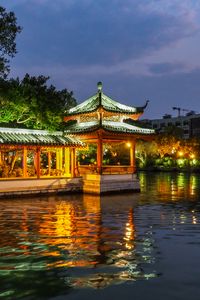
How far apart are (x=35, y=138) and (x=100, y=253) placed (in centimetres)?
1534

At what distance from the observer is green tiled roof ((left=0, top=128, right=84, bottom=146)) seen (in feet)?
74.4

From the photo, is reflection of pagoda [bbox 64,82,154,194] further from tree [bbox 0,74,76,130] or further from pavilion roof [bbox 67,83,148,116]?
tree [bbox 0,74,76,130]

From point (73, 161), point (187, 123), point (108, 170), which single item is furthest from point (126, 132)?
point (187, 123)

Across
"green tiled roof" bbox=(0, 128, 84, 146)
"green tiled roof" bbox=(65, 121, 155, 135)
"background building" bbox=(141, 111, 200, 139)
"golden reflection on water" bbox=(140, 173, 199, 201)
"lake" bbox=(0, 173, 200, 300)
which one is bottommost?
"lake" bbox=(0, 173, 200, 300)

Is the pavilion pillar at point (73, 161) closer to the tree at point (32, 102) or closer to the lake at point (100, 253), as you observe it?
the tree at point (32, 102)

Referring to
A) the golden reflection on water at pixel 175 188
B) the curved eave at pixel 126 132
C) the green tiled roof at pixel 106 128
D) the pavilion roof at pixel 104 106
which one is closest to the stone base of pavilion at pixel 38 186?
the green tiled roof at pixel 106 128

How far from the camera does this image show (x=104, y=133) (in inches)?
965

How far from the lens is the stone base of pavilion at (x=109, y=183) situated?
24.2 meters

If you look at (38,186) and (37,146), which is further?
(38,186)

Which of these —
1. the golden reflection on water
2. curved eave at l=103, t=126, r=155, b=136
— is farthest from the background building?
curved eave at l=103, t=126, r=155, b=136

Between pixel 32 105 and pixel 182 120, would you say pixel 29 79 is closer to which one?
pixel 32 105

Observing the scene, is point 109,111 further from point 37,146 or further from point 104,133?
point 37,146

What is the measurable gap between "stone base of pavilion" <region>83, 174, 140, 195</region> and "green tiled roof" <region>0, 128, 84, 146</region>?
2.55 metres

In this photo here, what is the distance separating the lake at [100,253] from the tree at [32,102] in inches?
323
